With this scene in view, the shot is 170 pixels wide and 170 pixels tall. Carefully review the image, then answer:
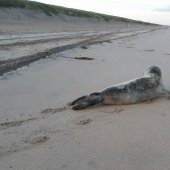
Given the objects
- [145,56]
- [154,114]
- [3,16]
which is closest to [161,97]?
[154,114]

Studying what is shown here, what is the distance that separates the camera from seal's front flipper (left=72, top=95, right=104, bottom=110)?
5.25 metres

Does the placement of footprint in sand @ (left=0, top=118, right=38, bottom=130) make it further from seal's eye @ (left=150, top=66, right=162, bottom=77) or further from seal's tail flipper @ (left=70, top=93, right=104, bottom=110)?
seal's eye @ (left=150, top=66, right=162, bottom=77)

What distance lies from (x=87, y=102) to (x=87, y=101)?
24mm

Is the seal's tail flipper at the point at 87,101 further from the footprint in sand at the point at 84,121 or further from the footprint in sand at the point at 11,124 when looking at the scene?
the footprint in sand at the point at 11,124

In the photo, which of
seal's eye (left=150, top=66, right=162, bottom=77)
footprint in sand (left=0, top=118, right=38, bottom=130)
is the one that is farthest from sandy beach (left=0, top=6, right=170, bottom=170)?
seal's eye (left=150, top=66, right=162, bottom=77)

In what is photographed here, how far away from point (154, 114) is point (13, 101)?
2.15m

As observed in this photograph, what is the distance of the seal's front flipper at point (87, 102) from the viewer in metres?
5.25

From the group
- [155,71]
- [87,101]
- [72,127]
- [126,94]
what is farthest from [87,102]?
[155,71]

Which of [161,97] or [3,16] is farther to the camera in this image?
[3,16]

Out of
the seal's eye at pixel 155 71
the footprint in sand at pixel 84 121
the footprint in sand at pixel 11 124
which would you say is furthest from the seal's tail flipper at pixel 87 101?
the seal's eye at pixel 155 71

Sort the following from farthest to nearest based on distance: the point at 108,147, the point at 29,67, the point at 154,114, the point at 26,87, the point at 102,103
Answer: the point at 29,67 < the point at 26,87 < the point at 102,103 < the point at 154,114 < the point at 108,147

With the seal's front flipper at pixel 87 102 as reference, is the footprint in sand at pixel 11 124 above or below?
below

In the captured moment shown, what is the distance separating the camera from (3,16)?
3128cm

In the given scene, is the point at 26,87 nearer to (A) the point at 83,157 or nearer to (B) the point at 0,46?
(A) the point at 83,157
